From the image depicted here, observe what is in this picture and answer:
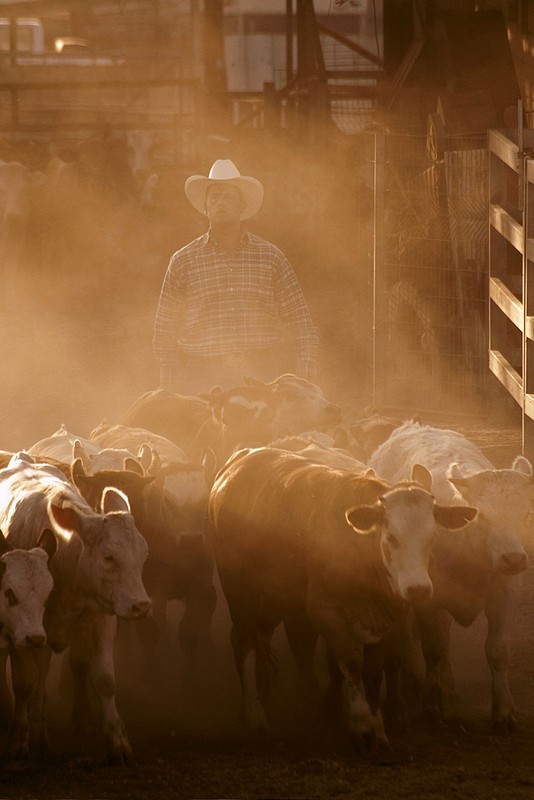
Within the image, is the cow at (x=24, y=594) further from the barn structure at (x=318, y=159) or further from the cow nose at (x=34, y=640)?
the barn structure at (x=318, y=159)

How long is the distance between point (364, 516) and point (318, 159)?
1552 centimetres

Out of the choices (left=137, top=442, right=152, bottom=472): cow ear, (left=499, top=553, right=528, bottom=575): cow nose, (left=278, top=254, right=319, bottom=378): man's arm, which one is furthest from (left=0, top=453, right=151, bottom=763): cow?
(left=278, top=254, right=319, bottom=378): man's arm

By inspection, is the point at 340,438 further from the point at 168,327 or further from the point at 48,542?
the point at 48,542

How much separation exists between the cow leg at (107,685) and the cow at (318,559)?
0.66 m

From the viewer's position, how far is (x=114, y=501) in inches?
232

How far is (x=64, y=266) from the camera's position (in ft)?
71.5

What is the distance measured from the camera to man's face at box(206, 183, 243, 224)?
8.82 metres

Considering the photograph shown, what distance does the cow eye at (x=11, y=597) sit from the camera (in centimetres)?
541

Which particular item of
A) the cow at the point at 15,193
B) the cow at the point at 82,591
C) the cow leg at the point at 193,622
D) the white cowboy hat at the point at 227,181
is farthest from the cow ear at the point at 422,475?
the cow at the point at 15,193

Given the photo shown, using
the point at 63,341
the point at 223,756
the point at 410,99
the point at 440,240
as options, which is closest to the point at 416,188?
the point at 440,240

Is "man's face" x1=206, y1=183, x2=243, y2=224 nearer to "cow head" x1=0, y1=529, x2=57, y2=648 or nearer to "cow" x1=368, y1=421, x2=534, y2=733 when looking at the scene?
"cow" x1=368, y1=421, x2=534, y2=733

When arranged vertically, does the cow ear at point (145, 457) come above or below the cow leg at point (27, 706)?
above

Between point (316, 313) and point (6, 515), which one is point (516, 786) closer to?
point (6, 515)

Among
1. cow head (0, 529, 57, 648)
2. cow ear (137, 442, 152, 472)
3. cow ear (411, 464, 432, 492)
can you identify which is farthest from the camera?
cow ear (137, 442, 152, 472)
